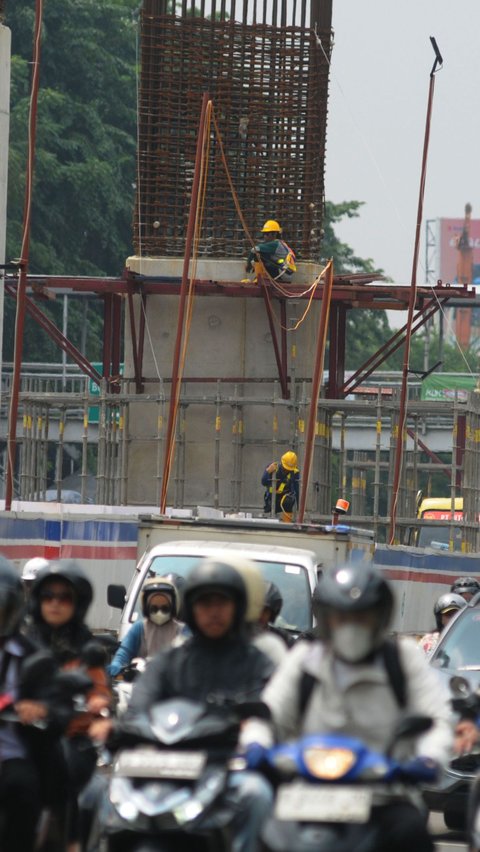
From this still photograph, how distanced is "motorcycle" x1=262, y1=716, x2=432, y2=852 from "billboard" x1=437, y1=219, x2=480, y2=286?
165 metres

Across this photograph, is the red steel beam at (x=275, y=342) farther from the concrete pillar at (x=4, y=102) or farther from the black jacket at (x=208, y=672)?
the black jacket at (x=208, y=672)

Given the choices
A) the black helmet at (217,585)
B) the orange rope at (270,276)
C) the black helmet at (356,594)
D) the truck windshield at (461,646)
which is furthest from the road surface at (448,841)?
the orange rope at (270,276)

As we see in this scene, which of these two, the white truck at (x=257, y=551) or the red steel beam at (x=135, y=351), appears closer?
the white truck at (x=257, y=551)

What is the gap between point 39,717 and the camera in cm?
763

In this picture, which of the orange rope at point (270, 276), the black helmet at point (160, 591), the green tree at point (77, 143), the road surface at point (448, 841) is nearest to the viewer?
the road surface at point (448, 841)

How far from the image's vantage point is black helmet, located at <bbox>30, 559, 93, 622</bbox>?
9.33 metres

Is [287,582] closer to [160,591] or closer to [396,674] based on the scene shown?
[160,591]

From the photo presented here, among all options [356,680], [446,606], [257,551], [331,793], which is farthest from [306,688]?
[446,606]

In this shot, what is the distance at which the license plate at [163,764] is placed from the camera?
6.95 metres

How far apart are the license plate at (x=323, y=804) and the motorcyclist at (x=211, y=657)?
0.85m

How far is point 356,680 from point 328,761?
59cm

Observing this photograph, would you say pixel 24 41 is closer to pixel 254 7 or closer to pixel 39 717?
pixel 254 7

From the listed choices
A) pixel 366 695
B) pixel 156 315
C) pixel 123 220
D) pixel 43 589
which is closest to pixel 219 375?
pixel 156 315

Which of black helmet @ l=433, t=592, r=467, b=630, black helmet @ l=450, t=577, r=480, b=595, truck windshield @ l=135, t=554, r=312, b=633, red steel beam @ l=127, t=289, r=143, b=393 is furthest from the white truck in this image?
red steel beam @ l=127, t=289, r=143, b=393
